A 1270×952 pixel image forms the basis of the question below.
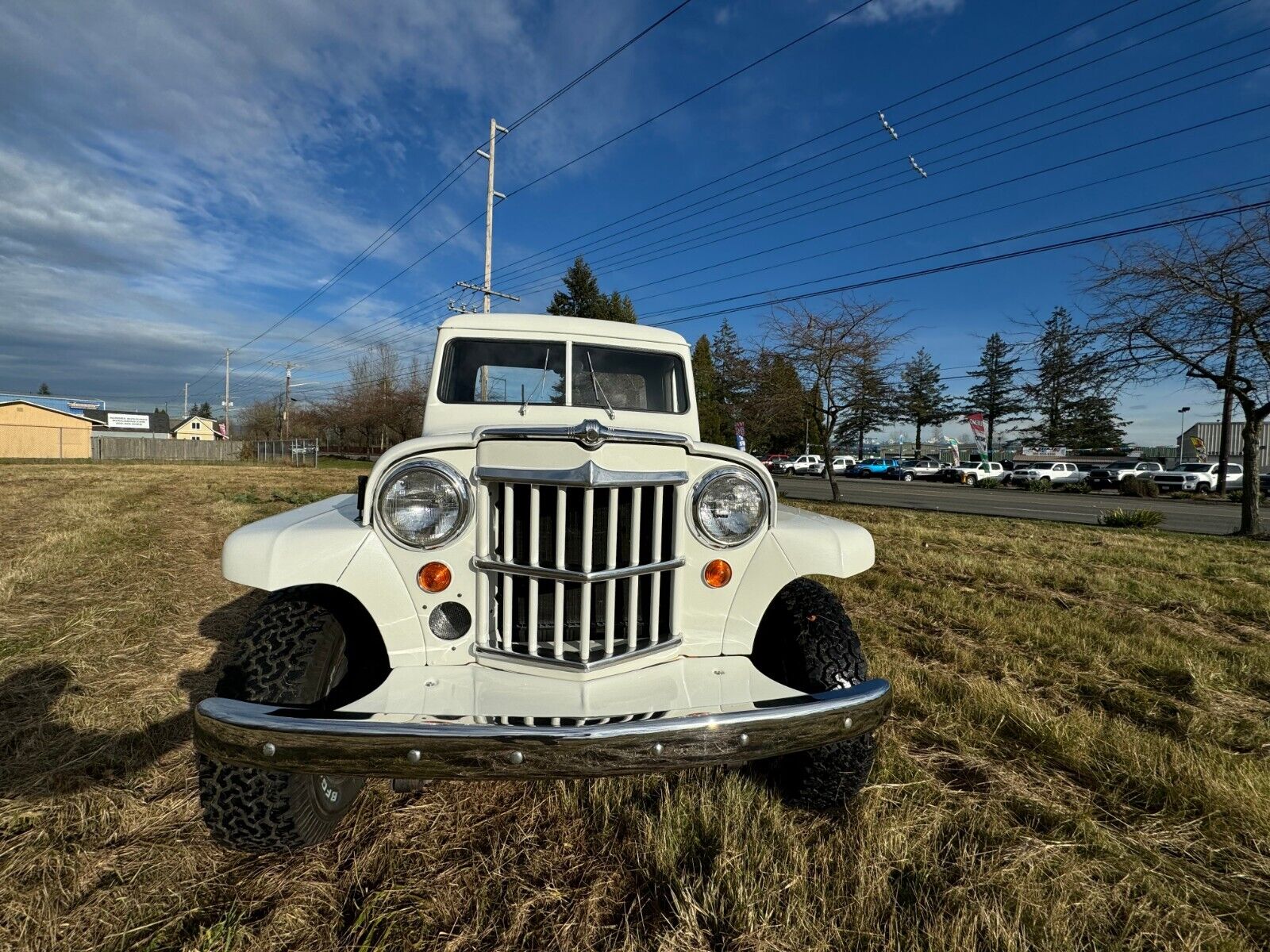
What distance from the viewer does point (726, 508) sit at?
2158 mm

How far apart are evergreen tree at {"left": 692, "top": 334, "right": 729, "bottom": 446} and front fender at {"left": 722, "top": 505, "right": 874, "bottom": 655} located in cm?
3612

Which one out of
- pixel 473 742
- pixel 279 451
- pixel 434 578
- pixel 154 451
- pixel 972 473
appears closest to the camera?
pixel 473 742

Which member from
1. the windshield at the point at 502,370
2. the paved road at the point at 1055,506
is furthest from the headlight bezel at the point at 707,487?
the paved road at the point at 1055,506

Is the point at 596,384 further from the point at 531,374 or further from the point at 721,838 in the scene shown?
the point at 721,838

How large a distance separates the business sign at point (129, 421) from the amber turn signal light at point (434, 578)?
97.5m

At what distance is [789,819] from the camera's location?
84.7 inches

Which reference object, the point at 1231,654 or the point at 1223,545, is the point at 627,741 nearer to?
the point at 1231,654

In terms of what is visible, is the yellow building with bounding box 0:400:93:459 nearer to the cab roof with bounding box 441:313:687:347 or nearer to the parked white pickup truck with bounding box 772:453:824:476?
the parked white pickup truck with bounding box 772:453:824:476

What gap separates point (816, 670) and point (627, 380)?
1.95 metres

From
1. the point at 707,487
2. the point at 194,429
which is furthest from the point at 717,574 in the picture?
the point at 194,429

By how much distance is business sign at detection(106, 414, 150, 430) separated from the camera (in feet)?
256

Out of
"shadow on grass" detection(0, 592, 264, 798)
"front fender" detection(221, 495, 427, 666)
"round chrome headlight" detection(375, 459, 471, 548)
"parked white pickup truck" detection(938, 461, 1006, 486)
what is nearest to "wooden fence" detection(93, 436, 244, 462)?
"shadow on grass" detection(0, 592, 264, 798)

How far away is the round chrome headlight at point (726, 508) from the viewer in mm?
2141

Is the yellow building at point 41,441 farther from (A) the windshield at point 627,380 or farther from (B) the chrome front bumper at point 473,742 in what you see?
(B) the chrome front bumper at point 473,742
